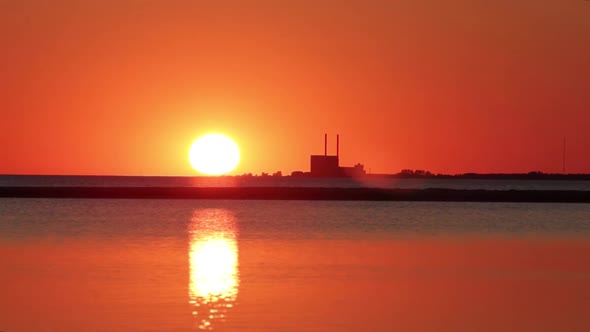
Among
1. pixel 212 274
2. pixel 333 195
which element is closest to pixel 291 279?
pixel 212 274

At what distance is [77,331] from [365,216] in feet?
163

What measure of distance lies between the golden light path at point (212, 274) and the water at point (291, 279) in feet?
0.16

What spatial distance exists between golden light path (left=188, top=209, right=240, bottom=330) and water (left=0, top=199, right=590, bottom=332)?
5 cm

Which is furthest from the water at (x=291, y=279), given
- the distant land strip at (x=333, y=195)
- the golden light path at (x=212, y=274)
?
the distant land strip at (x=333, y=195)

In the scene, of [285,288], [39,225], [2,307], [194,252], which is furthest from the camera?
[39,225]

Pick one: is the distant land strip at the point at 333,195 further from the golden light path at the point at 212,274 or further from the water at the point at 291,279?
the golden light path at the point at 212,274

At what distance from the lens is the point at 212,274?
28.6 m

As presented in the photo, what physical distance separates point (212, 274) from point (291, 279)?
2.25 metres

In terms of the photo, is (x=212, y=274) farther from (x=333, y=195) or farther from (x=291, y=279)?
(x=333, y=195)

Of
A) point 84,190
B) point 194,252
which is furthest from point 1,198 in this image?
point 194,252

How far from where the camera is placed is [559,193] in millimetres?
106688

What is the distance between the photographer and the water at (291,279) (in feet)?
68.4

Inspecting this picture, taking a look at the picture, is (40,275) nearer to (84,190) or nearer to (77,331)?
(77,331)

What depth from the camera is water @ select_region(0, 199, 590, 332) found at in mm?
20844
